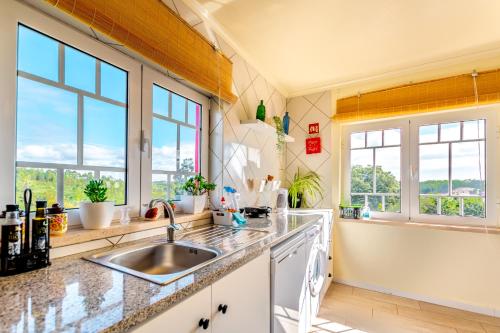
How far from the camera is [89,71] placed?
119 cm

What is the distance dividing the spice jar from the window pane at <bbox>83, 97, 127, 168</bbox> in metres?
0.28

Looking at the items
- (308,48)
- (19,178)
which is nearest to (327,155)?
(308,48)

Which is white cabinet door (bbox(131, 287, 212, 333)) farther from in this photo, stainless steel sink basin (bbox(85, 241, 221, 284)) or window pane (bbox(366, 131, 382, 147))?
window pane (bbox(366, 131, 382, 147))

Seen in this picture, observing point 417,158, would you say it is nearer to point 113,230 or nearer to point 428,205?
point 428,205

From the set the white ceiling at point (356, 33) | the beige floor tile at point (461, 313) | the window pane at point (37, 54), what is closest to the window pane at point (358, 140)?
the white ceiling at point (356, 33)

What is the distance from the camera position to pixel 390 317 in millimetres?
2098

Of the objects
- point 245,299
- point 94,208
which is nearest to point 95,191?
point 94,208

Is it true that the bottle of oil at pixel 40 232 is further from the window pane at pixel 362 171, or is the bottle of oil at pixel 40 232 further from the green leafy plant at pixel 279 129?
the window pane at pixel 362 171

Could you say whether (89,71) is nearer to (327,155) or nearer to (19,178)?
(19,178)

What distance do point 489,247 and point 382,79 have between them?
182 cm

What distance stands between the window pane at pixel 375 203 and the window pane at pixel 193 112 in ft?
6.85

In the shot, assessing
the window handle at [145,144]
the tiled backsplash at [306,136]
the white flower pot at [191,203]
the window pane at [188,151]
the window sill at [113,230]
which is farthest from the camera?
the tiled backsplash at [306,136]

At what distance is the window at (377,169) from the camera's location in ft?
8.70

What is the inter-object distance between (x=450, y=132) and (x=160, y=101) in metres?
2.69
